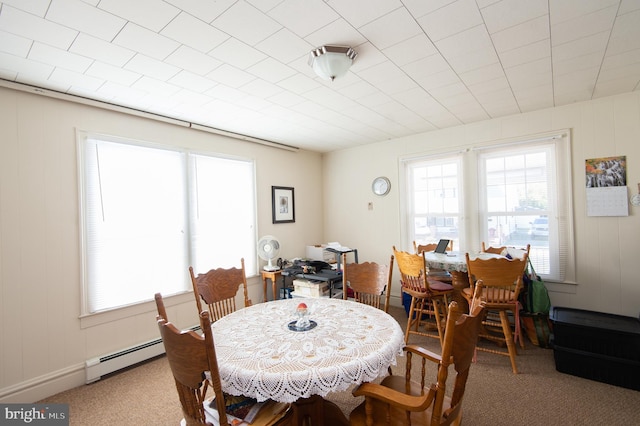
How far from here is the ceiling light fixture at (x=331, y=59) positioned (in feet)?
6.12

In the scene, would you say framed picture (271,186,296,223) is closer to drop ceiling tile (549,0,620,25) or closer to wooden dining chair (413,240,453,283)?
wooden dining chair (413,240,453,283)

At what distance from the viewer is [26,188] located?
2.31m

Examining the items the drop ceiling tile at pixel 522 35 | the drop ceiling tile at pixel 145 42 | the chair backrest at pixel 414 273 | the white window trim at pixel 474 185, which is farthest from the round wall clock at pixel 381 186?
the drop ceiling tile at pixel 145 42

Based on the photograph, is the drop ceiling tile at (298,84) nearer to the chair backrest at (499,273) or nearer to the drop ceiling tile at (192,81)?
the drop ceiling tile at (192,81)

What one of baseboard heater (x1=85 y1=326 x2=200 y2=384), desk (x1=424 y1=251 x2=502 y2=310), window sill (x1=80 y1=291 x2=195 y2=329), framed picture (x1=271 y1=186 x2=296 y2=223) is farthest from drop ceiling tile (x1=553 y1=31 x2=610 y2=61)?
baseboard heater (x1=85 y1=326 x2=200 y2=384)

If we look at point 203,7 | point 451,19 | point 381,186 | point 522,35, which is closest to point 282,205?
point 381,186

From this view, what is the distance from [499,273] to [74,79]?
3776 millimetres

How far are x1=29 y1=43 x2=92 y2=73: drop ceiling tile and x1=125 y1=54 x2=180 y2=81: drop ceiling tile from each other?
265 mm

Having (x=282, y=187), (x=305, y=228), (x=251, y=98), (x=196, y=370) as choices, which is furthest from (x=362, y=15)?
(x=305, y=228)

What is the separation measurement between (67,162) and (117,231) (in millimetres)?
721

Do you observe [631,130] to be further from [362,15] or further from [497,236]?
[362,15]

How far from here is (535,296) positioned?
2.96 meters

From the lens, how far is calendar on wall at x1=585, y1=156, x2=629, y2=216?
285 centimetres

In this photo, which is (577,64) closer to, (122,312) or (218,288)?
(218,288)
